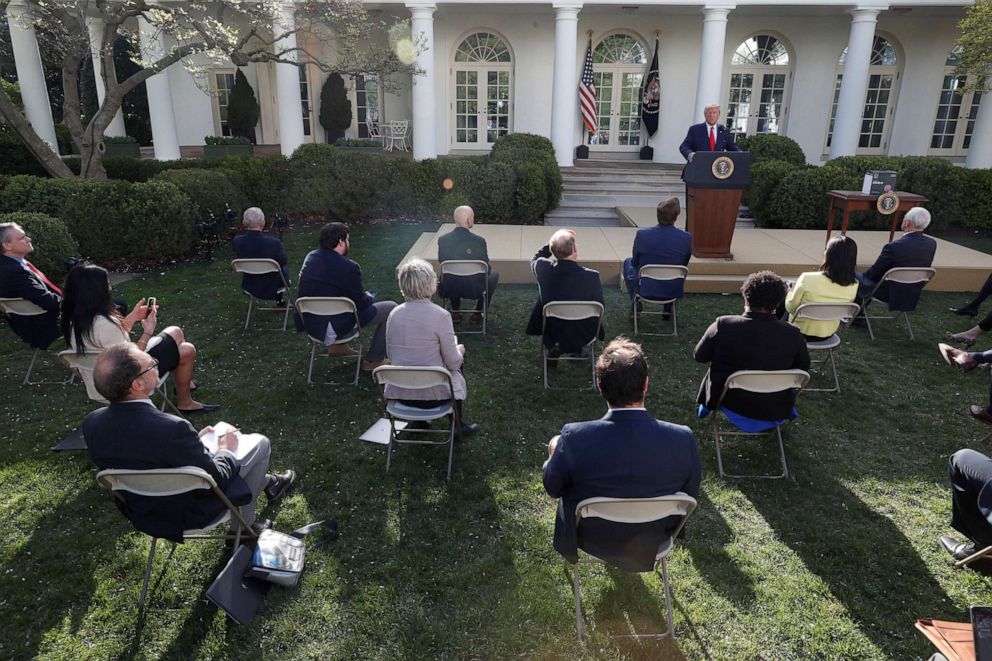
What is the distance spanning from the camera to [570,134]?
14555mm

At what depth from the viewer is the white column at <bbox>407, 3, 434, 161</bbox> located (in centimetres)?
1394

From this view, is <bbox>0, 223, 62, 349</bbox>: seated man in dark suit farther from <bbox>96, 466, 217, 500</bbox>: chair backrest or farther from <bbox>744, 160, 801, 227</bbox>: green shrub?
<bbox>744, 160, 801, 227</bbox>: green shrub

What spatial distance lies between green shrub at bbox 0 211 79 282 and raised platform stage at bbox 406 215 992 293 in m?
4.31

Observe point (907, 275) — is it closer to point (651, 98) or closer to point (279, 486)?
point (279, 486)

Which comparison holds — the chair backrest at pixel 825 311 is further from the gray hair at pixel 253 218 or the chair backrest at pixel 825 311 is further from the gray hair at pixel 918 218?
the gray hair at pixel 253 218

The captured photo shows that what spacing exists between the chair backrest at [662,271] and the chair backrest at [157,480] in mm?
4587

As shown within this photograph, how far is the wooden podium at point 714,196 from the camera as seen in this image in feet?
25.3

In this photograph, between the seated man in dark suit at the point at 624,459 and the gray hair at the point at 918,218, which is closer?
the seated man in dark suit at the point at 624,459

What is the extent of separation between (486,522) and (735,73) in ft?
56.0

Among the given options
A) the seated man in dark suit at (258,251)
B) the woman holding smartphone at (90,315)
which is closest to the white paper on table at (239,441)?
the woman holding smartphone at (90,315)

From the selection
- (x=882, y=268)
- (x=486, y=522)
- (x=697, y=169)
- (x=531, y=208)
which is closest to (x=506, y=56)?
(x=531, y=208)

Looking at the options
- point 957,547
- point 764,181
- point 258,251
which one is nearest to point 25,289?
point 258,251

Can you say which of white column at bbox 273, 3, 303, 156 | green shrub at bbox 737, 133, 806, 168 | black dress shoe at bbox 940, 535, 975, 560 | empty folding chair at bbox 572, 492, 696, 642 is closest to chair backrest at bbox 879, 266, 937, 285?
black dress shoe at bbox 940, 535, 975, 560

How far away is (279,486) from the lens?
3.85 meters
